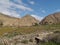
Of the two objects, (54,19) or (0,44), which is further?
(54,19)

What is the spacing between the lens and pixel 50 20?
15325 centimetres

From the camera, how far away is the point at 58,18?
495 feet

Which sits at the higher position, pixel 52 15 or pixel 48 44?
pixel 52 15

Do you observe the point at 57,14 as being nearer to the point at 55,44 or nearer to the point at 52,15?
the point at 52,15

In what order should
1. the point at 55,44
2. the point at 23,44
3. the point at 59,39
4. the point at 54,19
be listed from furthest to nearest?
the point at 54,19
the point at 23,44
the point at 59,39
the point at 55,44

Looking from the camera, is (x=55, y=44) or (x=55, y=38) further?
(x=55, y=38)

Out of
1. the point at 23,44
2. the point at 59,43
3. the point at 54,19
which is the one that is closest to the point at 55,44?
the point at 59,43

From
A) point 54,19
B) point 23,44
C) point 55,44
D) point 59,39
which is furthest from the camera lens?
point 54,19

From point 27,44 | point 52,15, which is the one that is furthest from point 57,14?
point 27,44

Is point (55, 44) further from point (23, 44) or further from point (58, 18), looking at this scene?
point (58, 18)

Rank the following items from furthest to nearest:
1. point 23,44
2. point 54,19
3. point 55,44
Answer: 1. point 54,19
2. point 23,44
3. point 55,44

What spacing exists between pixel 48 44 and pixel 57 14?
145643 millimetres

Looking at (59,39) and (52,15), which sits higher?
(52,15)

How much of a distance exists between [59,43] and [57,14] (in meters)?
145
